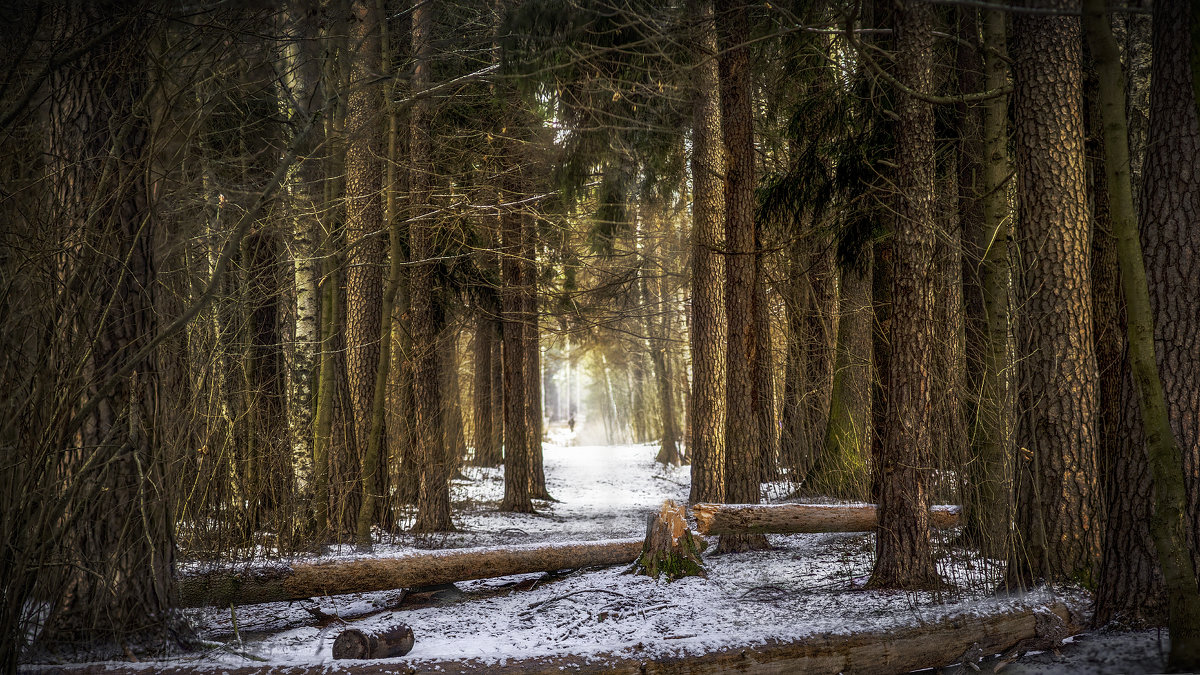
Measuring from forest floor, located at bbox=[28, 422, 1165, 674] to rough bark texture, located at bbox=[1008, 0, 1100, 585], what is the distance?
581 mm

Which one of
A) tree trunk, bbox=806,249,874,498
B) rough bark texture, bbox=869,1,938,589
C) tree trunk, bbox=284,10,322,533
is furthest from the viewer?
tree trunk, bbox=806,249,874,498

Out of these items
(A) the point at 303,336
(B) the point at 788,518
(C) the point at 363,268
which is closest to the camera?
(B) the point at 788,518

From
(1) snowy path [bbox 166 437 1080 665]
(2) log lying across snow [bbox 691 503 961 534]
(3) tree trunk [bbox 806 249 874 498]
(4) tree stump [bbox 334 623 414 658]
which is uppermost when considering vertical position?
(3) tree trunk [bbox 806 249 874 498]

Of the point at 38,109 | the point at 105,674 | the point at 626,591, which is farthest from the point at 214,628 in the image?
the point at 38,109

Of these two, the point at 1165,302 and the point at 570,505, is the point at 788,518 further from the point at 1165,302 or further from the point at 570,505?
the point at 570,505

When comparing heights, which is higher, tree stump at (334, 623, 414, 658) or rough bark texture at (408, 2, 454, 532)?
rough bark texture at (408, 2, 454, 532)

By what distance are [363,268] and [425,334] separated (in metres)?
1.47

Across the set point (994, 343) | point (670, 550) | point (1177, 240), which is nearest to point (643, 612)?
point (670, 550)

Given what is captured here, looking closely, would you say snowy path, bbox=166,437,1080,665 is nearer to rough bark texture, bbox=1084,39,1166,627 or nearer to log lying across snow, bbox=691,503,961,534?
log lying across snow, bbox=691,503,961,534

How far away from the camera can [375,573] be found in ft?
20.7

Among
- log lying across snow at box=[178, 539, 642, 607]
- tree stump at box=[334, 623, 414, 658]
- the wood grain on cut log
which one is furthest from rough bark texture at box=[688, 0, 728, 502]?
tree stump at box=[334, 623, 414, 658]

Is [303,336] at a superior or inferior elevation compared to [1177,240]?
superior

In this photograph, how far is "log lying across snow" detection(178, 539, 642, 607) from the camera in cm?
573

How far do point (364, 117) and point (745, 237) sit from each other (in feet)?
16.1
